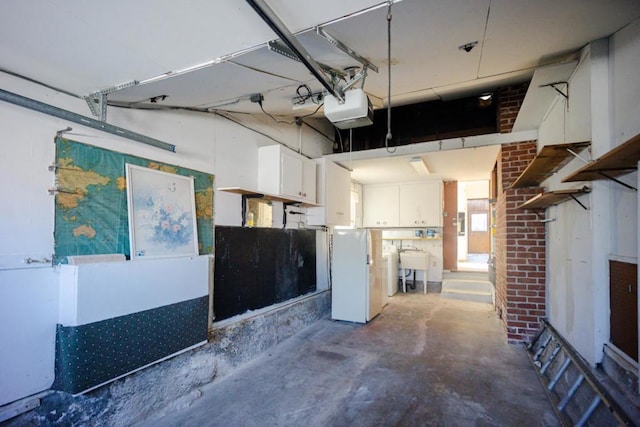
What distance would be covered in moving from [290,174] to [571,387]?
3.23 metres

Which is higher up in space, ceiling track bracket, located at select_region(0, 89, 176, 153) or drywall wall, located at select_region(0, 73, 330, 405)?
ceiling track bracket, located at select_region(0, 89, 176, 153)

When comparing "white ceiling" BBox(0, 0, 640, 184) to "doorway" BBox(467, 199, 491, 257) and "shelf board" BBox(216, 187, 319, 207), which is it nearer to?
"shelf board" BBox(216, 187, 319, 207)

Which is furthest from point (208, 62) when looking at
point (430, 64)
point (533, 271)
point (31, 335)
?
point (533, 271)

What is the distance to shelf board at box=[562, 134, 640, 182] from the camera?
1.30m

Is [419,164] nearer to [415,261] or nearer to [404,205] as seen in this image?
[404,205]

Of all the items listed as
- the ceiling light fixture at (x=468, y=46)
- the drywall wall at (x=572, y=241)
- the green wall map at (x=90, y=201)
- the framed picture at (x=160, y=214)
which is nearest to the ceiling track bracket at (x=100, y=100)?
the green wall map at (x=90, y=201)

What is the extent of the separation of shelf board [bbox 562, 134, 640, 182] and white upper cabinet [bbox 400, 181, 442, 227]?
15.6 ft

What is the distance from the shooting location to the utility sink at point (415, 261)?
638cm

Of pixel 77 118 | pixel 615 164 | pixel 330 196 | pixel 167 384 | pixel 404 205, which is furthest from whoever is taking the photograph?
pixel 404 205

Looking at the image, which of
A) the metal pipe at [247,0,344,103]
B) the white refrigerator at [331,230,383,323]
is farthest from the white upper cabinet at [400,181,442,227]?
the metal pipe at [247,0,344,103]

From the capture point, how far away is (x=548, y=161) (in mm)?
2477

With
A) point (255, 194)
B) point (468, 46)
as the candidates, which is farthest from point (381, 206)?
point (468, 46)

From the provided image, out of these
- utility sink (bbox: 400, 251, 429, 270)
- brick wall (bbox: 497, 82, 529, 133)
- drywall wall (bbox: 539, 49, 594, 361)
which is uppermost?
brick wall (bbox: 497, 82, 529, 133)

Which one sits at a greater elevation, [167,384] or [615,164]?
[615,164]
